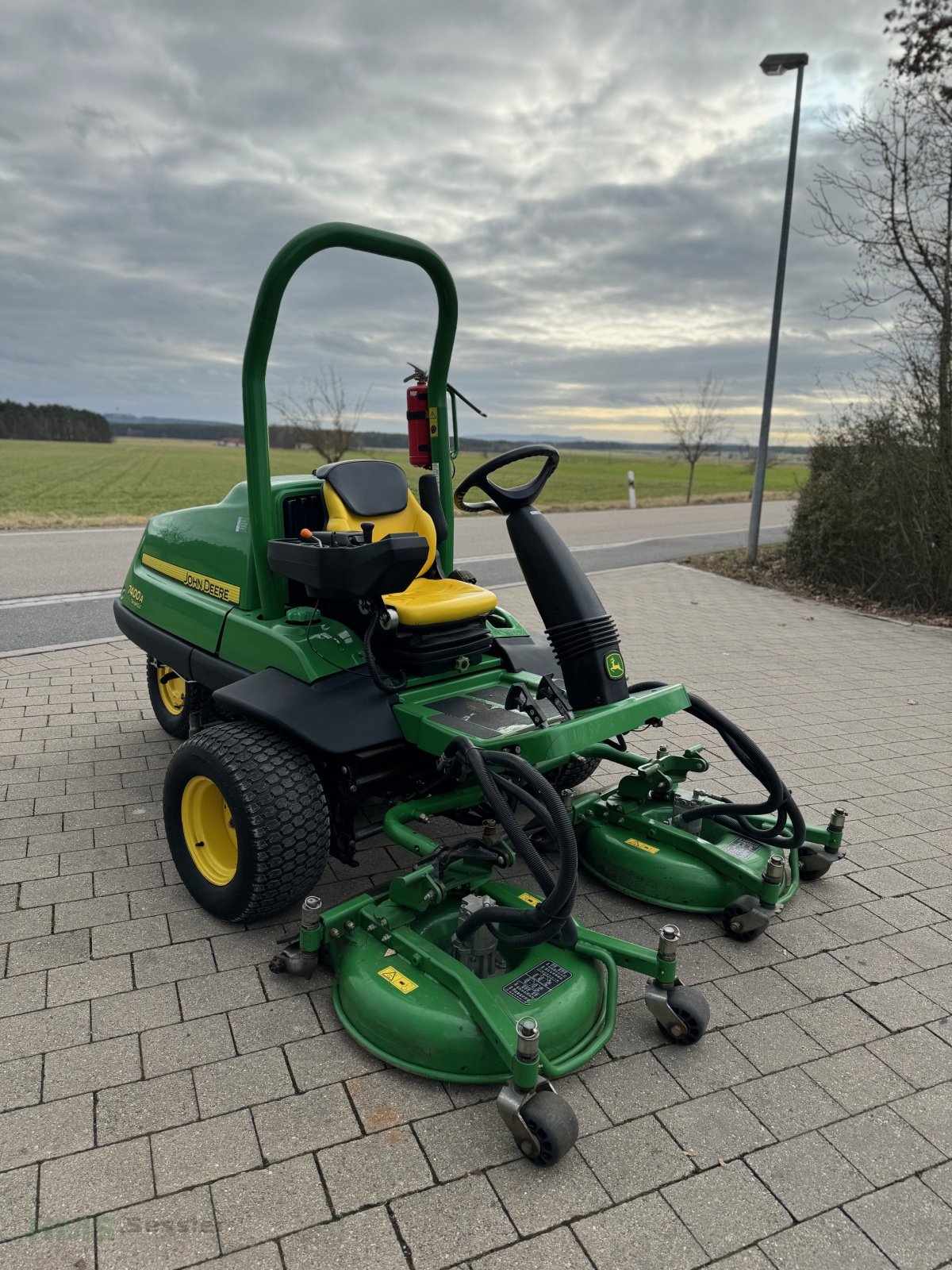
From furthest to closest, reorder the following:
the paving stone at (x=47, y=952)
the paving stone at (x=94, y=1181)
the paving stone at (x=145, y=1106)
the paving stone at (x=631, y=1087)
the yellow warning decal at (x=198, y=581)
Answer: the yellow warning decal at (x=198, y=581) → the paving stone at (x=47, y=952) → the paving stone at (x=631, y=1087) → the paving stone at (x=145, y=1106) → the paving stone at (x=94, y=1181)

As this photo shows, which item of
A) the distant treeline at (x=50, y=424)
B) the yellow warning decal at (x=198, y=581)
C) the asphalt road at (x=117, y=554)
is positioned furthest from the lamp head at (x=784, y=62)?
the distant treeline at (x=50, y=424)

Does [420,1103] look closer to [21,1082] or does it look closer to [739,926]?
[21,1082]

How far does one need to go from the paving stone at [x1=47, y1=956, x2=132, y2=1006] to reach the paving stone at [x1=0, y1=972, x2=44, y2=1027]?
0.07 ft

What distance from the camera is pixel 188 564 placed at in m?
3.88

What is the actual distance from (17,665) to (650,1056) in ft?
16.9

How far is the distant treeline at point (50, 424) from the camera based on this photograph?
58.8 metres

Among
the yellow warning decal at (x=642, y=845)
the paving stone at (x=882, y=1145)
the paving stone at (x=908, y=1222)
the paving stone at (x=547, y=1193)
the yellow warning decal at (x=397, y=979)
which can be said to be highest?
the yellow warning decal at (x=642, y=845)

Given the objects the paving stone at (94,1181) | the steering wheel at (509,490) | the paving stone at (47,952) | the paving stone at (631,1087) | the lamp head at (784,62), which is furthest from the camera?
the lamp head at (784,62)

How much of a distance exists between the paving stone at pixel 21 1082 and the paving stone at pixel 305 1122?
1.86ft

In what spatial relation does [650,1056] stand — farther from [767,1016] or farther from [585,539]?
[585,539]

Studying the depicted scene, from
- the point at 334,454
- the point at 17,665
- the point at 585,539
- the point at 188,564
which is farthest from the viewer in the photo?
the point at 334,454

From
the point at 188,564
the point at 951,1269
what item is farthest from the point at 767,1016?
the point at 188,564

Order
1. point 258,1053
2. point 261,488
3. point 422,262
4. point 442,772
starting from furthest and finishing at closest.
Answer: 1. point 422,262
2. point 261,488
3. point 442,772
4. point 258,1053

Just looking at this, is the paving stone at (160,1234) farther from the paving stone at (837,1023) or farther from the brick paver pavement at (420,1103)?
the paving stone at (837,1023)
